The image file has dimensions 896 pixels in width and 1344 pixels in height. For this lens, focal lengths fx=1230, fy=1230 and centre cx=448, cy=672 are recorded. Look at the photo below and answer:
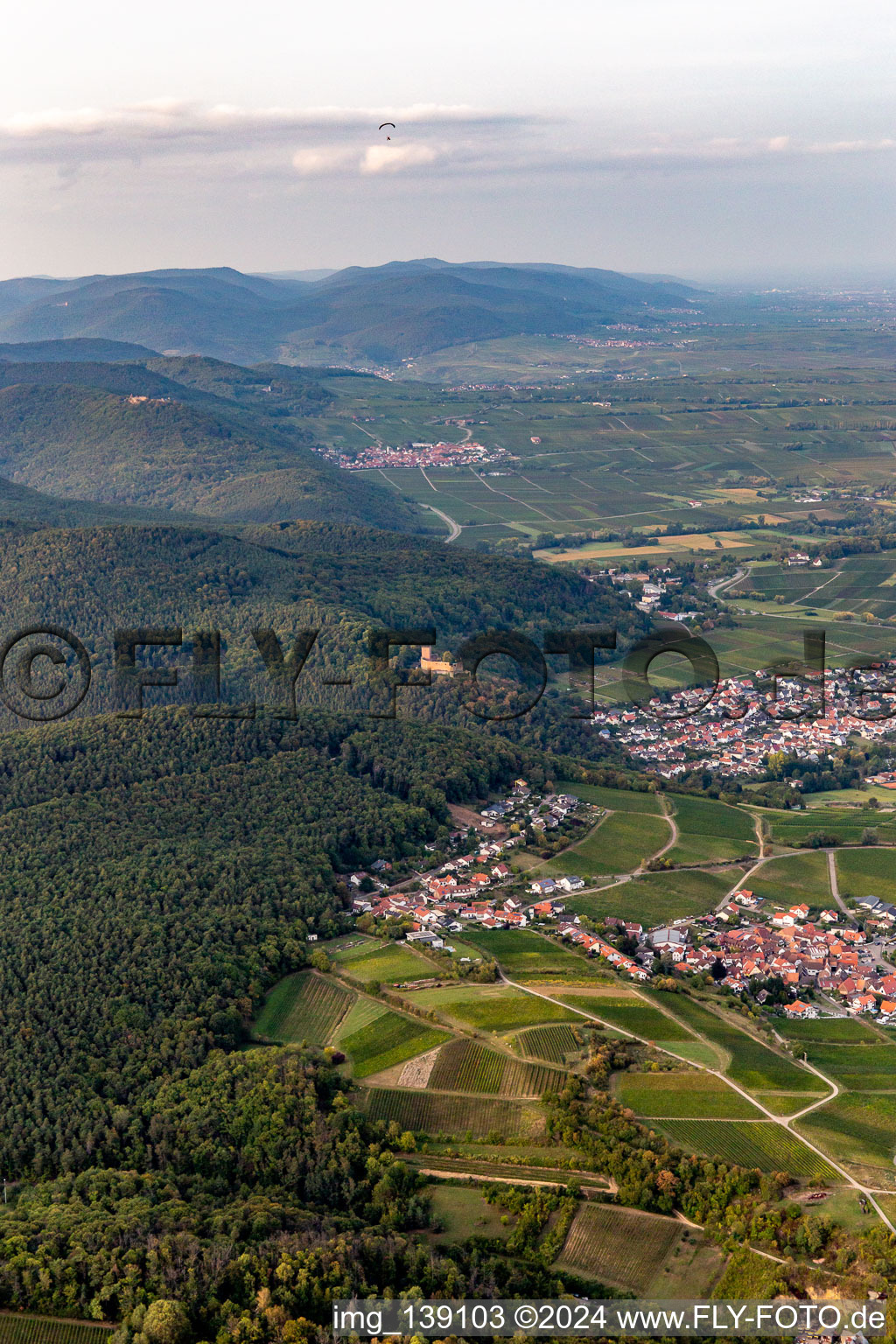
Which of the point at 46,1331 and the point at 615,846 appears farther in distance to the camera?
the point at 615,846

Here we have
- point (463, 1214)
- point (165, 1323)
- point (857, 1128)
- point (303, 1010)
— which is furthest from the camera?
point (303, 1010)

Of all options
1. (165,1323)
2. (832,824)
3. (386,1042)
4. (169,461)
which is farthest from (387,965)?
(169,461)

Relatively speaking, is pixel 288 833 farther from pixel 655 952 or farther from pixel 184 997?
pixel 655 952

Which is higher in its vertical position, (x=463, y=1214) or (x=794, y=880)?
(x=794, y=880)

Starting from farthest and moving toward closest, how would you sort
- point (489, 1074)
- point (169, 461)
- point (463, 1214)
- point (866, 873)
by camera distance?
point (169, 461) → point (866, 873) → point (489, 1074) → point (463, 1214)

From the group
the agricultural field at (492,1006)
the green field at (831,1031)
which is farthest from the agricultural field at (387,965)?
the green field at (831,1031)

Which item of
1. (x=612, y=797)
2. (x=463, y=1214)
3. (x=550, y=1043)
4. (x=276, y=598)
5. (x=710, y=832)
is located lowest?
(x=463, y=1214)

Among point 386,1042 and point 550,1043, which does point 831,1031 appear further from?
point 386,1042
